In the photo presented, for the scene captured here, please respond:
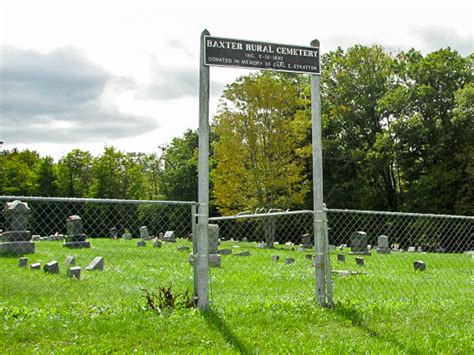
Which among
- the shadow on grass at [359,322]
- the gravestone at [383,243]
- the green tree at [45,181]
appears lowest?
the gravestone at [383,243]

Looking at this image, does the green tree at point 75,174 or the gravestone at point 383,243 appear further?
the green tree at point 75,174

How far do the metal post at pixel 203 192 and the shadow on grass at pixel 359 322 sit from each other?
1.67 meters

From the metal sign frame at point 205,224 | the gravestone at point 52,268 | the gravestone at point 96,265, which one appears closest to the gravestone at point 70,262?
the gravestone at point 96,265

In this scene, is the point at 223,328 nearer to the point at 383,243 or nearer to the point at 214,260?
the point at 214,260

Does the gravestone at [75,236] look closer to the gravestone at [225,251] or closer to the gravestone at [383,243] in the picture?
the gravestone at [225,251]

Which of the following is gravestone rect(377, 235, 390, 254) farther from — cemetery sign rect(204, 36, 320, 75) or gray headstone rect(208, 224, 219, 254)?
cemetery sign rect(204, 36, 320, 75)

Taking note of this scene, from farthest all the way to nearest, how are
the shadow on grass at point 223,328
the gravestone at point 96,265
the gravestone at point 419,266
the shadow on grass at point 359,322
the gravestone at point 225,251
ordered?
the gravestone at point 225,251
the gravestone at point 419,266
the gravestone at point 96,265
the shadow on grass at point 359,322
the shadow on grass at point 223,328

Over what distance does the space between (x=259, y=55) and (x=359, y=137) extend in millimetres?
31573

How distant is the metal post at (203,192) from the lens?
583 centimetres

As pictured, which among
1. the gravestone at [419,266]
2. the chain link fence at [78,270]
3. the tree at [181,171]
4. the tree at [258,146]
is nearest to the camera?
the chain link fence at [78,270]

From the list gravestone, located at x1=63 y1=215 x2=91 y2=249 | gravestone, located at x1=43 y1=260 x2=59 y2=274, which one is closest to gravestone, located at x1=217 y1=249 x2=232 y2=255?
gravestone, located at x1=63 y1=215 x2=91 y2=249

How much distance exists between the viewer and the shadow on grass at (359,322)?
475 cm

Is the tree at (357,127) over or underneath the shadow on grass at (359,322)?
over

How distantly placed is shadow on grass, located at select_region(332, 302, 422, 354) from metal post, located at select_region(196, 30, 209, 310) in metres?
1.67
